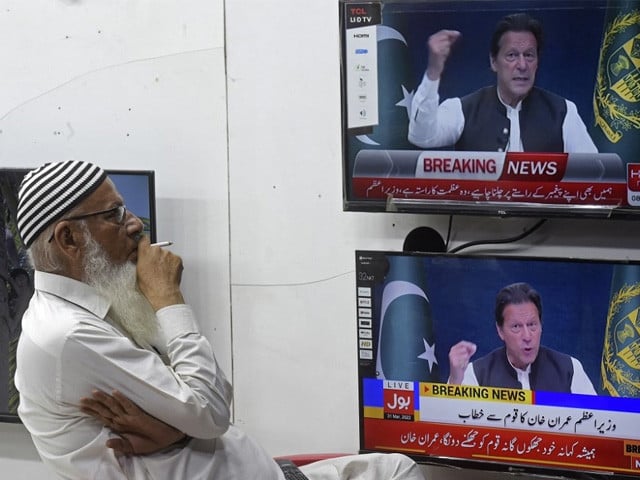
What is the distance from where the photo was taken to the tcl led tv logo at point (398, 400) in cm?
296

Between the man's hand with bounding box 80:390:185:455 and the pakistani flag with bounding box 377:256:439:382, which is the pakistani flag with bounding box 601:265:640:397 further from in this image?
the man's hand with bounding box 80:390:185:455

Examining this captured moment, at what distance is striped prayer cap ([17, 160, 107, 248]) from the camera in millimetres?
2330

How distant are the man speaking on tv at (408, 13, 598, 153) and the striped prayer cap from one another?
91 cm

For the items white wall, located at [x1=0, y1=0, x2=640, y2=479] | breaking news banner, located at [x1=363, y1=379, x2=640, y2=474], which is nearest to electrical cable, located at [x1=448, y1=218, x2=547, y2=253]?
white wall, located at [x1=0, y1=0, x2=640, y2=479]

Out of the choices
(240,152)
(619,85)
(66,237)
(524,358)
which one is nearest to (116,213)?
(66,237)

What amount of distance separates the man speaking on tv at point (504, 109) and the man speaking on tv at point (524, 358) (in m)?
0.40

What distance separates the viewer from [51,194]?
233cm

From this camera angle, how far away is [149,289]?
8.02 feet

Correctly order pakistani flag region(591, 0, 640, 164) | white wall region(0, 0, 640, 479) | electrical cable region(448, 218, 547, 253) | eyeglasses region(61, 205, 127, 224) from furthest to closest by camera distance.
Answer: white wall region(0, 0, 640, 479) < electrical cable region(448, 218, 547, 253) < pakistani flag region(591, 0, 640, 164) < eyeglasses region(61, 205, 127, 224)

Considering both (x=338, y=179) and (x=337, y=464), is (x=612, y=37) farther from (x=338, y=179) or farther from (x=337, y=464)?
(x=337, y=464)

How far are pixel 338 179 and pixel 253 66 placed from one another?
0.42 meters

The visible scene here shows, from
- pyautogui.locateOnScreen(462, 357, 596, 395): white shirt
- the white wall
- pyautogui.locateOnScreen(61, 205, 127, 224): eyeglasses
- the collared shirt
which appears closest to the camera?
the collared shirt

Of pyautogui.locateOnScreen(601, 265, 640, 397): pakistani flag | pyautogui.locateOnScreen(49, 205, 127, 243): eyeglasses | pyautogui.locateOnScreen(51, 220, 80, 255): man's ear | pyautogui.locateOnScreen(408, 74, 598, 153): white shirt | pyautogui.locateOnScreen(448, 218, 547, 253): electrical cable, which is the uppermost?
pyautogui.locateOnScreen(408, 74, 598, 153): white shirt

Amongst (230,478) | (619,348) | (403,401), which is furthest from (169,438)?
(619,348)
